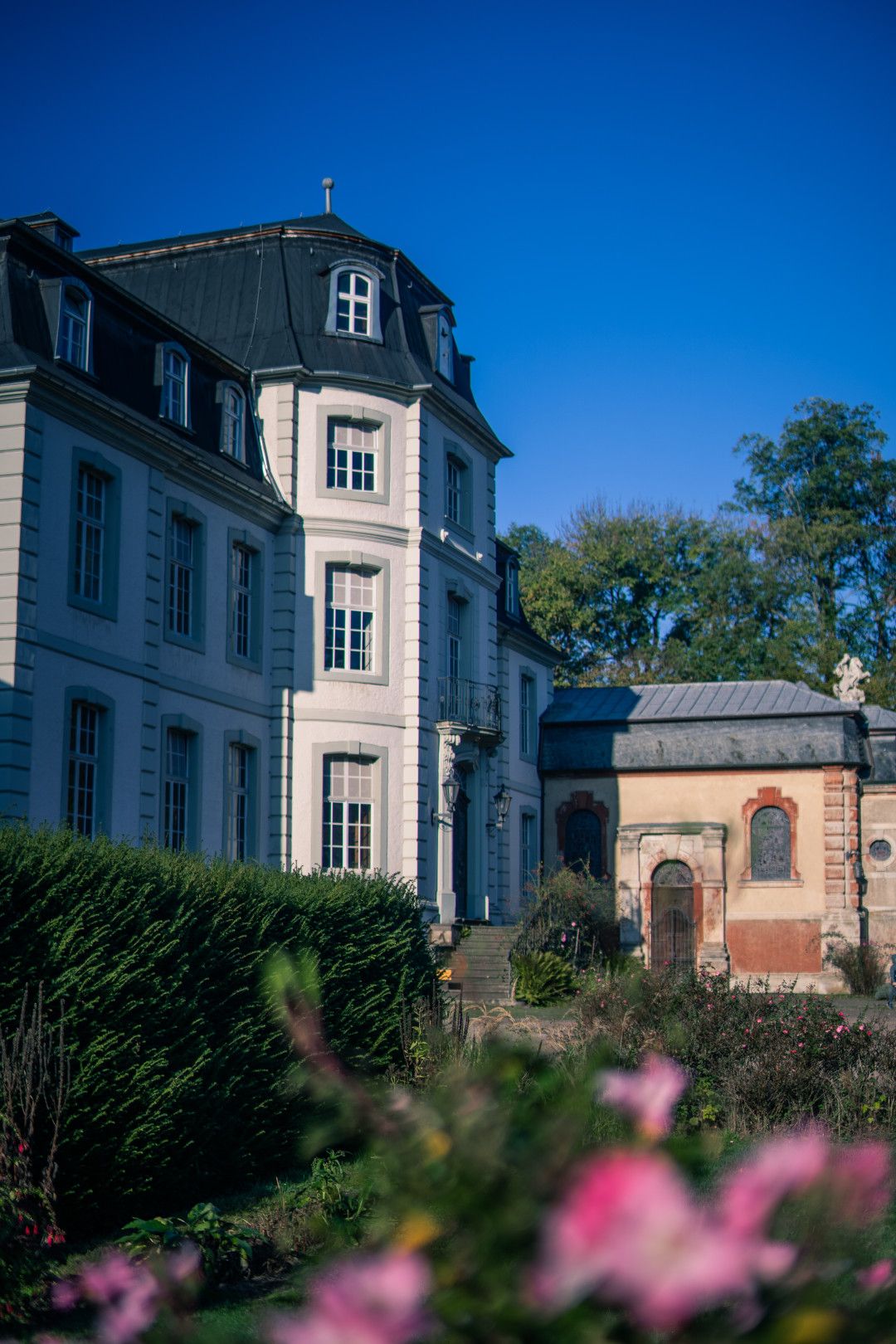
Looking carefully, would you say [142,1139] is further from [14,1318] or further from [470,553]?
[470,553]

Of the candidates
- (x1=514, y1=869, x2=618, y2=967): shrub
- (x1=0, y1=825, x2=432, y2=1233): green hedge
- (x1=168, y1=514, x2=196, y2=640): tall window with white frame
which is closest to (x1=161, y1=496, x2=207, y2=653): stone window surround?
(x1=168, y1=514, x2=196, y2=640): tall window with white frame

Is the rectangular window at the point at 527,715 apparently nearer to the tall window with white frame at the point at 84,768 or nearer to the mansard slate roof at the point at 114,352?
the mansard slate roof at the point at 114,352

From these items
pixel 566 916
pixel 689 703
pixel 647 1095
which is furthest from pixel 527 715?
pixel 647 1095

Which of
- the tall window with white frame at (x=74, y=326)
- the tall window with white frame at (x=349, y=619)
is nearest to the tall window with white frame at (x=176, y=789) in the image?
the tall window with white frame at (x=349, y=619)

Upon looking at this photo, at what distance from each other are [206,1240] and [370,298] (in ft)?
73.8

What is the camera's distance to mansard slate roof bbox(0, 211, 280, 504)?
813 inches

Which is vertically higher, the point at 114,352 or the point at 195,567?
the point at 114,352

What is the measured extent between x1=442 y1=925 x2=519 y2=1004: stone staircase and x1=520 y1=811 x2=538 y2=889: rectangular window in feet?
17.7

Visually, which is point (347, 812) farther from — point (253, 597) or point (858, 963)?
point (858, 963)

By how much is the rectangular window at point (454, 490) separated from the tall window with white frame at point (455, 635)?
1732mm

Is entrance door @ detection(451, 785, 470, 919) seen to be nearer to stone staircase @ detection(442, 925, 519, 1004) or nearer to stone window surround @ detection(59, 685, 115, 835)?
stone staircase @ detection(442, 925, 519, 1004)

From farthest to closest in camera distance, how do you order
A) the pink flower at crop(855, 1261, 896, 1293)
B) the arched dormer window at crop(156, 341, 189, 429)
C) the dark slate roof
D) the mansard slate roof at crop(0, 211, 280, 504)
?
the dark slate roof → the arched dormer window at crop(156, 341, 189, 429) → the mansard slate roof at crop(0, 211, 280, 504) → the pink flower at crop(855, 1261, 896, 1293)

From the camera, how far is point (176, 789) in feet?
78.9

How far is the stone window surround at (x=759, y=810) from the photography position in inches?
1378
